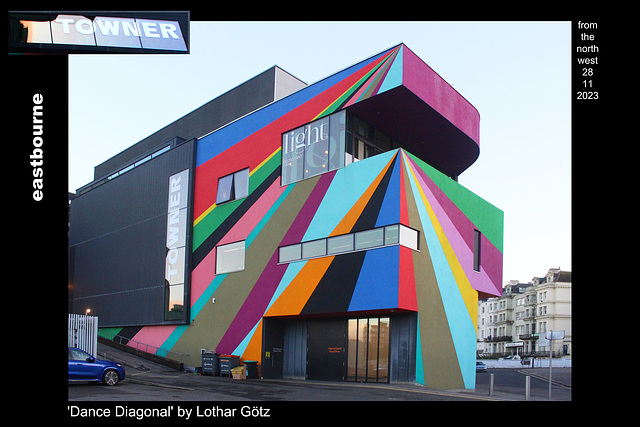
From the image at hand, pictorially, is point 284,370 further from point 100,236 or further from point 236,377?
point 100,236

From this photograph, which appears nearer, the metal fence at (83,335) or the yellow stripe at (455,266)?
the metal fence at (83,335)

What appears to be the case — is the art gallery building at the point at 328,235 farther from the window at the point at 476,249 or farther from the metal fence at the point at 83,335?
the metal fence at the point at 83,335

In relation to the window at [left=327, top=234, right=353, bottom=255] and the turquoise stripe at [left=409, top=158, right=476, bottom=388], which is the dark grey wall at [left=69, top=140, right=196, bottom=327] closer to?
the window at [left=327, top=234, right=353, bottom=255]

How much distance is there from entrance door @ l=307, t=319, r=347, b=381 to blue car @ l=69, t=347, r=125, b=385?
331 inches

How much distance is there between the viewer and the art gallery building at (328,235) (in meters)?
22.3

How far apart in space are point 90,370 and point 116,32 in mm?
13680

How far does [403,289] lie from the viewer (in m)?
21.1

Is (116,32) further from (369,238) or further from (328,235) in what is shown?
(328,235)

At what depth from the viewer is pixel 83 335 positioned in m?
22.4

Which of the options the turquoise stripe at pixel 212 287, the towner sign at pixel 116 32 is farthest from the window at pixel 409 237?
the towner sign at pixel 116 32

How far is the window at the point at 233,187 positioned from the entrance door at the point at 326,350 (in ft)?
25.7

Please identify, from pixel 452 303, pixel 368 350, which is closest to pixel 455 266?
pixel 452 303

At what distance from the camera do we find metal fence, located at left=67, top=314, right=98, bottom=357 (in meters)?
22.3
